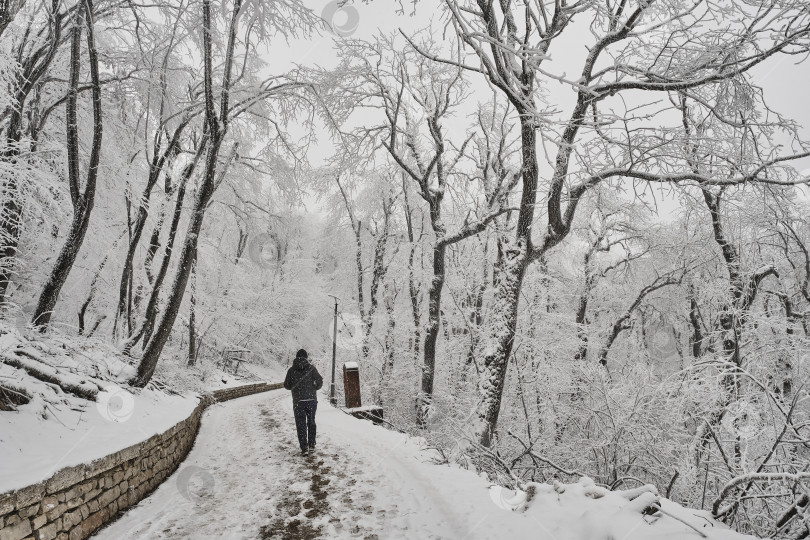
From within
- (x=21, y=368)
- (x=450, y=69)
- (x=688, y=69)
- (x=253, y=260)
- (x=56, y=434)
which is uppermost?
(x=450, y=69)

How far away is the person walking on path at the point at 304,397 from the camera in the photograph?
6.76 m

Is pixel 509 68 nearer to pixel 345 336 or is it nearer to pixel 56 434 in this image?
pixel 56 434

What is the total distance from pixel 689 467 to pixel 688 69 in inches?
176

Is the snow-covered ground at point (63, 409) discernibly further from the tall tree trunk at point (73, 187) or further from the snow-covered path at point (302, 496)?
the snow-covered path at point (302, 496)

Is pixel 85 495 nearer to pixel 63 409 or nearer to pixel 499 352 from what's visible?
pixel 63 409

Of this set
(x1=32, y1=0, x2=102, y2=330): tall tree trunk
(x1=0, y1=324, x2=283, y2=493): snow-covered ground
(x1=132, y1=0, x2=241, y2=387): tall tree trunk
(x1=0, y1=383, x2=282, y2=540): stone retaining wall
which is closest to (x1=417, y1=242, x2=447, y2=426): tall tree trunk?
(x1=132, y1=0, x2=241, y2=387): tall tree trunk

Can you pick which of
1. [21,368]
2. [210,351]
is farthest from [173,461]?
[210,351]

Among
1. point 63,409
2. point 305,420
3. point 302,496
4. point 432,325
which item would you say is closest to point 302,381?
point 305,420

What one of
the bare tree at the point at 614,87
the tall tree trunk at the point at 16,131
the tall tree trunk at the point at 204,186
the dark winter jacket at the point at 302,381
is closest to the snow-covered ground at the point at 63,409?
the tall tree trunk at the point at 204,186

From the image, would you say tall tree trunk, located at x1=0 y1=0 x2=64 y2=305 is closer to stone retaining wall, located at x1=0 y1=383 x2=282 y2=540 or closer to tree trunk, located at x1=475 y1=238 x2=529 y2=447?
stone retaining wall, located at x1=0 y1=383 x2=282 y2=540

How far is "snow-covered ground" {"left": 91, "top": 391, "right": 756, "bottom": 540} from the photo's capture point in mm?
2961

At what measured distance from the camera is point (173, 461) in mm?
6180

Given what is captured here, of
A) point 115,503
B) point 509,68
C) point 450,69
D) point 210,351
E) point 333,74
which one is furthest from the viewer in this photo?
point 210,351

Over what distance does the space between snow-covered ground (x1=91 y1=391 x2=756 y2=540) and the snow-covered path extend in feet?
0.04
